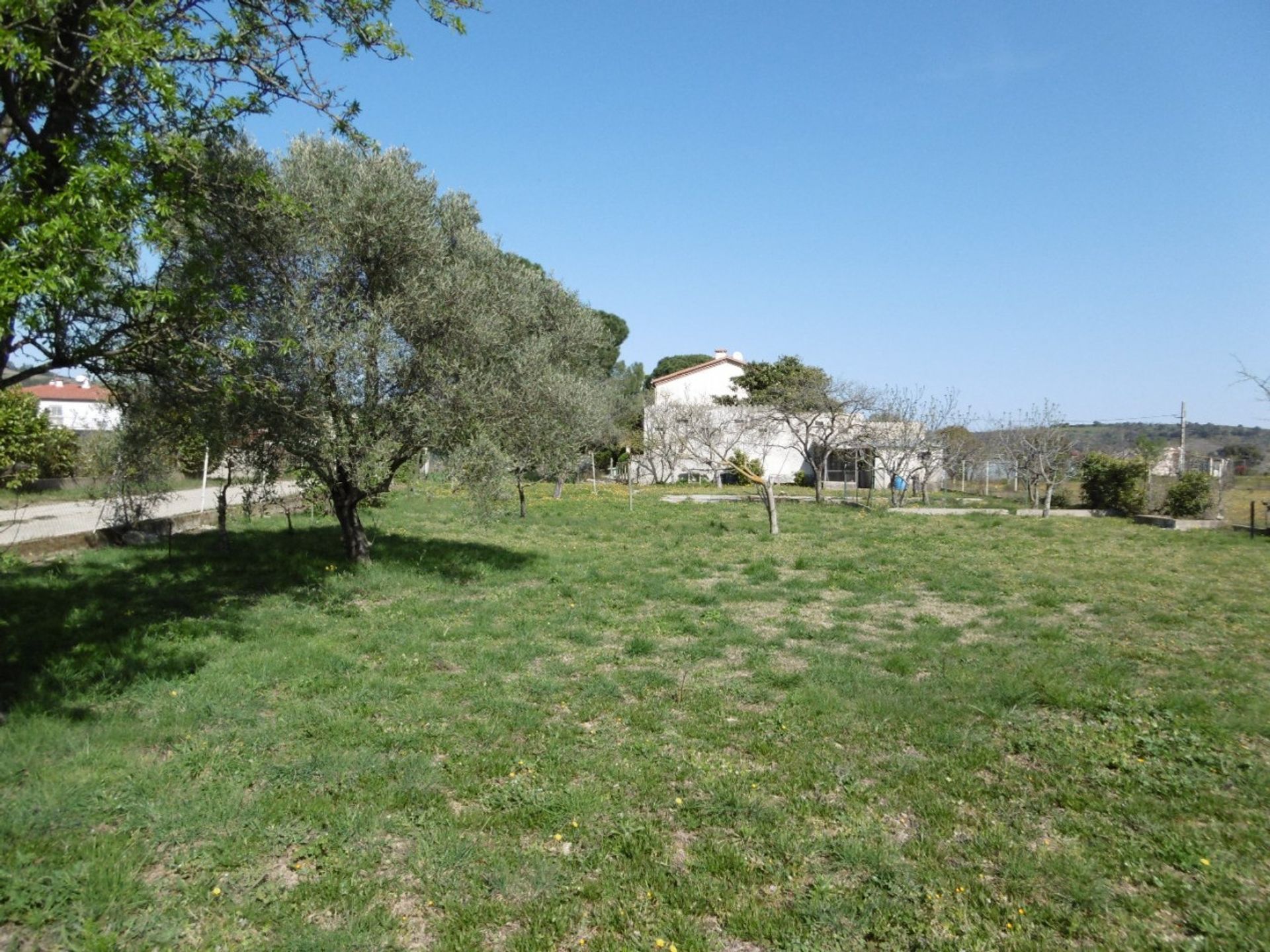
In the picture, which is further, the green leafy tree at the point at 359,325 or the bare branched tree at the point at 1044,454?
the bare branched tree at the point at 1044,454

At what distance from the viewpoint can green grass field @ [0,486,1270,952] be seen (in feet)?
11.4

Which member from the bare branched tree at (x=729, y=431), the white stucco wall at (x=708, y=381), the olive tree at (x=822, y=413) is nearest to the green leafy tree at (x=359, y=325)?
the olive tree at (x=822, y=413)

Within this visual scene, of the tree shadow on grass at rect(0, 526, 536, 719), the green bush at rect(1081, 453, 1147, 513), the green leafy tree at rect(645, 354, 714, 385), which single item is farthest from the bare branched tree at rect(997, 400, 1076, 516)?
the green leafy tree at rect(645, 354, 714, 385)

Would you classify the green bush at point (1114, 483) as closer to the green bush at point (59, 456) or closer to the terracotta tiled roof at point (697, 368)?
the terracotta tiled roof at point (697, 368)

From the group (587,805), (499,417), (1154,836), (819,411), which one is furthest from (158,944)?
(819,411)

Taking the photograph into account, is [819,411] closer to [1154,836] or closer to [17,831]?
[1154,836]

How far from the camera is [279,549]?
1356 centimetres

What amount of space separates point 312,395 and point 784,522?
13.9m

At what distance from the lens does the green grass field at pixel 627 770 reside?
3.47 meters

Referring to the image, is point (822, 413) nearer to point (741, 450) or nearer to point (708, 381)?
point (741, 450)

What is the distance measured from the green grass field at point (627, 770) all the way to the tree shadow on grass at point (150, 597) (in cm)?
6

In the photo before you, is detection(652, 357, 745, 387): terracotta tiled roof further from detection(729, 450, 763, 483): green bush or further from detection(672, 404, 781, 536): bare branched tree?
detection(729, 450, 763, 483): green bush

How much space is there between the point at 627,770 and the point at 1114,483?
26151 mm

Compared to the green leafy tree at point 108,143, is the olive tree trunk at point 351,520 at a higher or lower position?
lower
